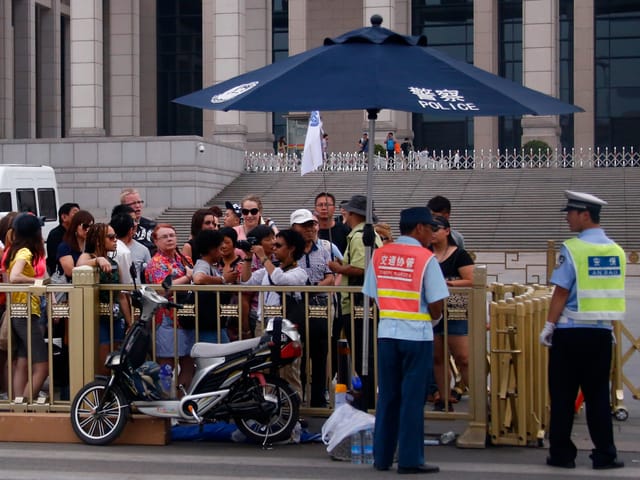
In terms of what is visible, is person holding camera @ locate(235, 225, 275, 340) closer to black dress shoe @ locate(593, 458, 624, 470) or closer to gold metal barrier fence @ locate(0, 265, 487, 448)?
gold metal barrier fence @ locate(0, 265, 487, 448)

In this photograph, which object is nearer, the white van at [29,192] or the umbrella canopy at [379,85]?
the umbrella canopy at [379,85]

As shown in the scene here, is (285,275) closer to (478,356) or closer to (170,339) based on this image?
(170,339)

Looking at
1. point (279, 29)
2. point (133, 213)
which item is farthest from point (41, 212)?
point (279, 29)

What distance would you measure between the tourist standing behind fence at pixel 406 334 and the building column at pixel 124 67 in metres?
42.0

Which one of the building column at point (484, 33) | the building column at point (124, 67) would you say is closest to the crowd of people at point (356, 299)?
the building column at point (484, 33)

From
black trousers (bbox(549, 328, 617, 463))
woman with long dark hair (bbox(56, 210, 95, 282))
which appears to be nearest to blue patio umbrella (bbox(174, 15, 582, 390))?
black trousers (bbox(549, 328, 617, 463))

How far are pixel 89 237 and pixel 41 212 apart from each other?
18.4m

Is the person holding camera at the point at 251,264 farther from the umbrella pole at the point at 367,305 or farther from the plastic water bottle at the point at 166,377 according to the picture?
the umbrella pole at the point at 367,305

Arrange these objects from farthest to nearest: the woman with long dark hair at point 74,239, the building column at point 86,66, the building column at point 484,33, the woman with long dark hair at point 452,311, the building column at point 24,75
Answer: the building column at point 24,75 → the building column at point 484,33 → the building column at point 86,66 → the woman with long dark hair at point 74,239 → the woman with long dark hair at point 452,311

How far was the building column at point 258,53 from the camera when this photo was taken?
47.4m

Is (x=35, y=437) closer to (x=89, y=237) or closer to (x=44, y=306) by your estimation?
(x=44, y=306)

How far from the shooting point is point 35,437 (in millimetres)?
9742

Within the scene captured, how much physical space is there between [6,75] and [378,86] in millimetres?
47026

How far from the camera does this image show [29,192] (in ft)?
92.6
